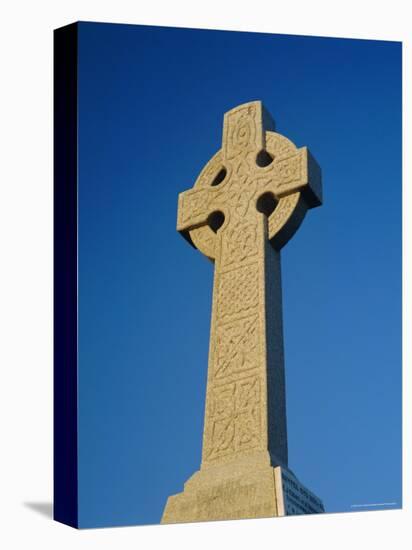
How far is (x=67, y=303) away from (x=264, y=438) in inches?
80.3

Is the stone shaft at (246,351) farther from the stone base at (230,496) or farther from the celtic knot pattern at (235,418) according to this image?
the stone base at (230,496)

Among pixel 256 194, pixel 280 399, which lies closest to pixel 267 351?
pixel 280 399

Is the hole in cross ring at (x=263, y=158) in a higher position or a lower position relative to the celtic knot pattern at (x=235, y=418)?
higher

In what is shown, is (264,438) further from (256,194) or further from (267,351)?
(256,194)

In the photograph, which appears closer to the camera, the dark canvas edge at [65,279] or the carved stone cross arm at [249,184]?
the dark canvas edge at [65,279]

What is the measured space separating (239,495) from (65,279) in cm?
233

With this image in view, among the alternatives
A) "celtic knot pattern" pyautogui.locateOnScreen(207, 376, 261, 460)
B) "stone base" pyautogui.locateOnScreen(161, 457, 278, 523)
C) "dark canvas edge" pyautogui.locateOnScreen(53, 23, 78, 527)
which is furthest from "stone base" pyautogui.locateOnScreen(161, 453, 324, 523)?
"dark canvas edge" pyautogui.locateOnScreen(53, 23, 78, 527)

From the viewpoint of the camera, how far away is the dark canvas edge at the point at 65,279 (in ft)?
48.4

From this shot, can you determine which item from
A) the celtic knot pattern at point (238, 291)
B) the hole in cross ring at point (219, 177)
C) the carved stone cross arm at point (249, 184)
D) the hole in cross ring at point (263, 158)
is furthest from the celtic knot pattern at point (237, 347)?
the hole in cross ring at point (263, 158)

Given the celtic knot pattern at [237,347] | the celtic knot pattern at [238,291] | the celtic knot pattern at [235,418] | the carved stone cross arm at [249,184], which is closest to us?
the celtic knot pattern at [235,418]

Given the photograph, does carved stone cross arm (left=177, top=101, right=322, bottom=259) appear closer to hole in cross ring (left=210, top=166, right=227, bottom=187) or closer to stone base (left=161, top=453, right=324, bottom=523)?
hole in cross ring (left=210, top=166, right=227, bottom=187)

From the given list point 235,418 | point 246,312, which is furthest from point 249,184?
point 235,418

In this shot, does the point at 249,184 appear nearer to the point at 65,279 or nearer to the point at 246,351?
the point at 246,351

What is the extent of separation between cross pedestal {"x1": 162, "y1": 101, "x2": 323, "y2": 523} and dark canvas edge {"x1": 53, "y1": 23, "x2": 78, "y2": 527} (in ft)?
3.12
